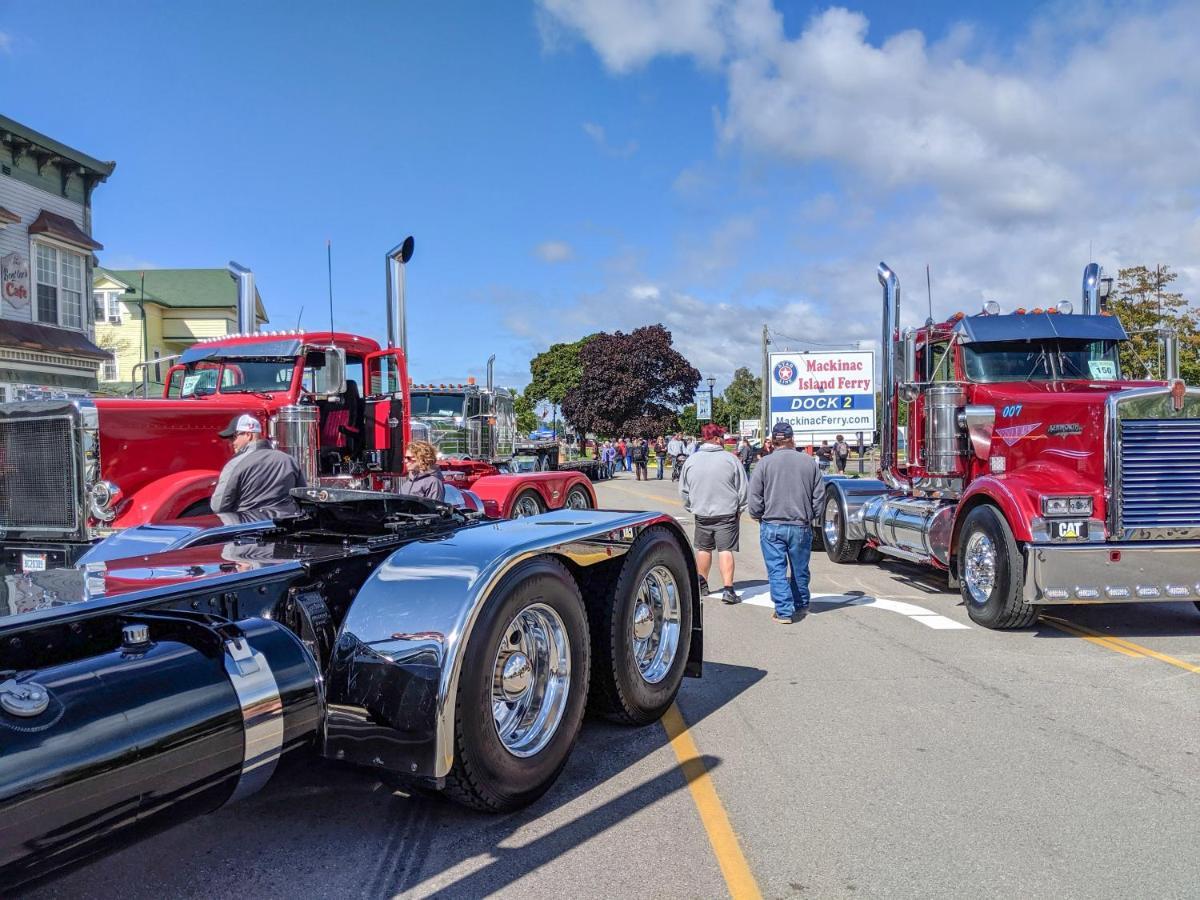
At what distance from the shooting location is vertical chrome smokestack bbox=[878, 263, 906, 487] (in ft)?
34.6

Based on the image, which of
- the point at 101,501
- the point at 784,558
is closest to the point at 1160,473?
the point at 784,558

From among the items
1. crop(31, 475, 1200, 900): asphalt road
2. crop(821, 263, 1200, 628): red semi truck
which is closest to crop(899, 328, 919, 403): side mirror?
crop(821, 263, 1200, 628): red semi truck

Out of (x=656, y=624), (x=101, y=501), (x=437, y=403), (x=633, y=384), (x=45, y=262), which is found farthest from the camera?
(x=633, y=384)

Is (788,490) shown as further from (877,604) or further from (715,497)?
(877,604)

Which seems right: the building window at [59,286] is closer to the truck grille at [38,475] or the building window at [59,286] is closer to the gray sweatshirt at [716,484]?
the truck grille at [38,475]

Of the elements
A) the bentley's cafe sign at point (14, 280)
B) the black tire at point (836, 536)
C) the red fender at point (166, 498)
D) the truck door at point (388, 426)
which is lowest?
the black tire at point (836, 536)

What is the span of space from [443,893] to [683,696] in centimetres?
275

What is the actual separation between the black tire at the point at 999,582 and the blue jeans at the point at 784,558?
141cm

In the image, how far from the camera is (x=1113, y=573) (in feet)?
22.9

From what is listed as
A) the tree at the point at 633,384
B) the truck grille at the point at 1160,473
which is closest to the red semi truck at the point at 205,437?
the truck grille at the point at 1160,473

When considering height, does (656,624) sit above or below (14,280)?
below

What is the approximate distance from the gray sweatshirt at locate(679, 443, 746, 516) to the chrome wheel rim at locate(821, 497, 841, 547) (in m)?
3.48

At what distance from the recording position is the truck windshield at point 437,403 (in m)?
15.8

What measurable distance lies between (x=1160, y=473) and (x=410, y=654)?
253 inches
